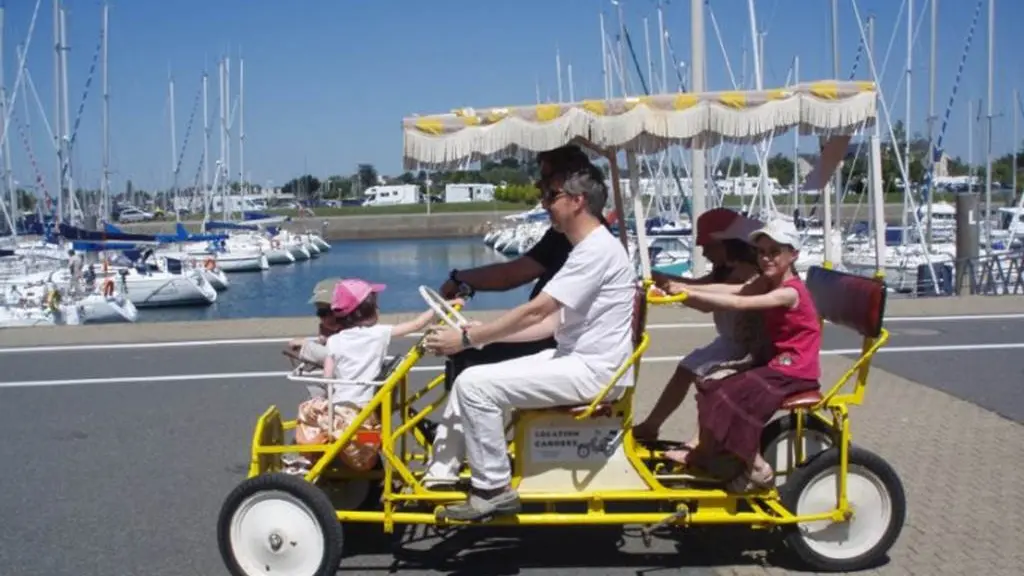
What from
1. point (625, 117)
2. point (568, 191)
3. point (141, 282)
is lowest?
point (141, 282)

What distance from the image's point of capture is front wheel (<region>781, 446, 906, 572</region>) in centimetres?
565

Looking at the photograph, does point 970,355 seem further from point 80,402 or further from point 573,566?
point 80,402

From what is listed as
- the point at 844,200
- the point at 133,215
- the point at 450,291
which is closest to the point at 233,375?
the point at 450,291

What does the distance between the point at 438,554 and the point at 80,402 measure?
18.8 ft

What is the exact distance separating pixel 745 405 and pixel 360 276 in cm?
4239

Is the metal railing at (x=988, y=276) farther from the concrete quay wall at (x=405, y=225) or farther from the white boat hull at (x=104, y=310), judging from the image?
the concrete quay wall at (x=405, y=225)

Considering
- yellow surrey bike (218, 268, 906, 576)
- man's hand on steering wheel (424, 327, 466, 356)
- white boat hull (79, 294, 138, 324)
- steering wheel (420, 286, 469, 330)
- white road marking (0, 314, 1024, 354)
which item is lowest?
white boat hull (79, 294, 138, 324)

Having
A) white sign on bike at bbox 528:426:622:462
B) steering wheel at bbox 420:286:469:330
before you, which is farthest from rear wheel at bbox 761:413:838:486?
steering wheel at bbox 420:286:469:330

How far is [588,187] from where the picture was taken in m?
5.64

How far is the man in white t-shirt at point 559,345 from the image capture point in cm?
538

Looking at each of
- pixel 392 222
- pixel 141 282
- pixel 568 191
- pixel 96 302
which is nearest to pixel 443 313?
pixel 568 191

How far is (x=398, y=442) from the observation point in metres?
6.36

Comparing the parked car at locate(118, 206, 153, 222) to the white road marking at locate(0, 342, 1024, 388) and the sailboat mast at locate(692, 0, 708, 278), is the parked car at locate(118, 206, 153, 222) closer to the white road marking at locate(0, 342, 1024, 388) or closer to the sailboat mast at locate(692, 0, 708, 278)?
the sailboat mast at locate(692, 0, 708, 278)

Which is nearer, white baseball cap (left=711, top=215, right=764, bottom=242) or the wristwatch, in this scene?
white baseball cap (left=711, top=215, right=764, bottom=242)
